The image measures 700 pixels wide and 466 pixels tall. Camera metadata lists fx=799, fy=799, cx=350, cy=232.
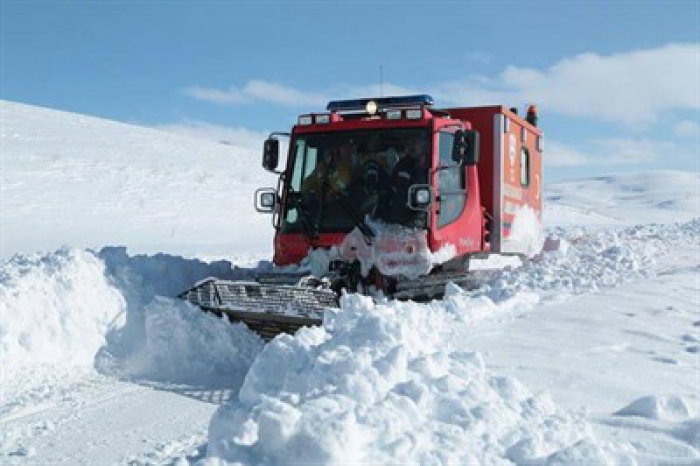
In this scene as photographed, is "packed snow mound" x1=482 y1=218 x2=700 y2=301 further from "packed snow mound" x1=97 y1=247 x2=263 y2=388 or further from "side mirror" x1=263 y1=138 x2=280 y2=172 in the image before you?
"side mirror" x1=263 y1=138 x2=280 y2=172

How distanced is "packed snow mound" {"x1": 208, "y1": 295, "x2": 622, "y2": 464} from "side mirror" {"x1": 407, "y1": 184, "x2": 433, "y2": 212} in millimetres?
3105

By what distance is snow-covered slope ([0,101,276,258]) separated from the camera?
2023cm

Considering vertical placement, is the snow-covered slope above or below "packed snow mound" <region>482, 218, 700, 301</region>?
above

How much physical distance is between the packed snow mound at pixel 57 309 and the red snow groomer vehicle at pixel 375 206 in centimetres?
77

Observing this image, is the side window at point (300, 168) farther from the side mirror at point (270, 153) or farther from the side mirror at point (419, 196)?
the side mirror at point (419, 196)

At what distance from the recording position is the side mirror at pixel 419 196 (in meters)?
7.46

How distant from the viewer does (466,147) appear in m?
7.65

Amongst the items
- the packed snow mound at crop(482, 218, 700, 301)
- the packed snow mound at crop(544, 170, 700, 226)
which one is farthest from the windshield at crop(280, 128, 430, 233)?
the packed snow mound at crop(544, 170, 700, 226)

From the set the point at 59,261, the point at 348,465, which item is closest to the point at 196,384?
the point at 59,261

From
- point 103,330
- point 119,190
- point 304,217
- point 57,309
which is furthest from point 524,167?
point 119,190

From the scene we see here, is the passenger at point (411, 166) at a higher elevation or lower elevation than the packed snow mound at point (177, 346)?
higher

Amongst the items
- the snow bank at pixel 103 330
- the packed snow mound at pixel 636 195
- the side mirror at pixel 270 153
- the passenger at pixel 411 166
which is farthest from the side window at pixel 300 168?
the packed snow mound at pixel 636 195

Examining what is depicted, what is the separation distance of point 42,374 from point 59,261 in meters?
1.36

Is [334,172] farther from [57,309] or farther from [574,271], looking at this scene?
[57,309]
